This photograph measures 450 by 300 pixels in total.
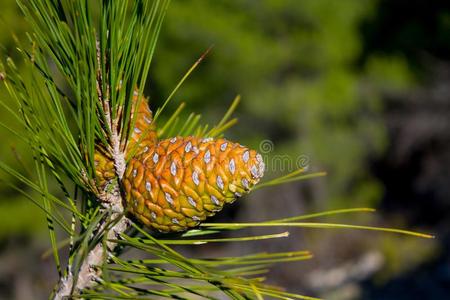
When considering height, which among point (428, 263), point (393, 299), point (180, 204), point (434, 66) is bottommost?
point (180, 204)

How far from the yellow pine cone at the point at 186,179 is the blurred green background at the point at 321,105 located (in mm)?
10426

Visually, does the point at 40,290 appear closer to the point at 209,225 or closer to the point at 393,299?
the point at 393,299

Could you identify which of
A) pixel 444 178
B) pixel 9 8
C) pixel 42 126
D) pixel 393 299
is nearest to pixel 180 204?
pixel 42 126

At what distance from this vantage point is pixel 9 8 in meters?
9.17

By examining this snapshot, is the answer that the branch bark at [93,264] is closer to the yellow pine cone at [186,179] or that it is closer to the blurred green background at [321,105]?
the yellow pine cone at [186,179]

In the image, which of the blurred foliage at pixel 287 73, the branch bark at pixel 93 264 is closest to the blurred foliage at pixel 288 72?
the blurred foliage at pixel 287 73

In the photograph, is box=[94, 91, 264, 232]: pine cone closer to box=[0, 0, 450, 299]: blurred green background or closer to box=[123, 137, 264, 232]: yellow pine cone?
box=[123, 137, 264, 232]: yellow pine cone

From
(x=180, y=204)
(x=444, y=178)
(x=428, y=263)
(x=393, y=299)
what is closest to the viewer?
(x=180, y=204)

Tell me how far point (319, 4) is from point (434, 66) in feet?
8.85

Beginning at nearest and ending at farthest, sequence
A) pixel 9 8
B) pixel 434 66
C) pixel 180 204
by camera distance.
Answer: pixel 180 204, pixel 9 8, pixel 434 66

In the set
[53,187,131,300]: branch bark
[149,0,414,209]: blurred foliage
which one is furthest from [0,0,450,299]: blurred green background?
[53,187,131,300]: branch bark

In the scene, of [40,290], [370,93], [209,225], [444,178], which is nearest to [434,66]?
[370,93]

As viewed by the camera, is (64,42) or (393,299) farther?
(393,299)

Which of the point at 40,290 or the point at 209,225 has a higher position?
the point at 40,290
